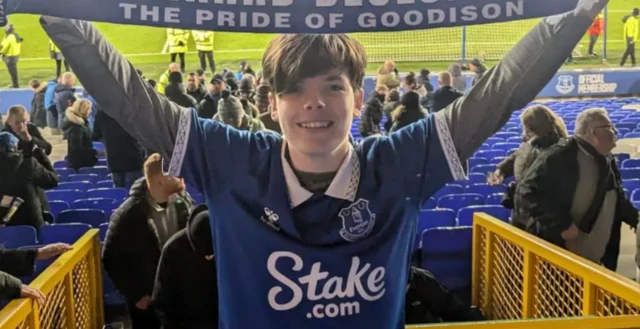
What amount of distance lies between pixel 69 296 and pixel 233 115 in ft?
3.64

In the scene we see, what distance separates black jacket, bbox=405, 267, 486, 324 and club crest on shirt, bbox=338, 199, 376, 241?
3.58 feet

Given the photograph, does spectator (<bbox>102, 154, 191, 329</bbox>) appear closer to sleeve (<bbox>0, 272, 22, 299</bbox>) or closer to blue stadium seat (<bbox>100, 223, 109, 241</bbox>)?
sleeve (<bbox>0, 272, 22, 299</bbox>)

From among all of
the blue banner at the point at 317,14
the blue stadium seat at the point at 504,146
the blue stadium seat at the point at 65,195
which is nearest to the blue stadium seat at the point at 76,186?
the blue stadium seat at the point at 65,195

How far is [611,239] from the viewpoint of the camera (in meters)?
3.66

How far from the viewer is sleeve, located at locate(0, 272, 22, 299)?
251 centimetres

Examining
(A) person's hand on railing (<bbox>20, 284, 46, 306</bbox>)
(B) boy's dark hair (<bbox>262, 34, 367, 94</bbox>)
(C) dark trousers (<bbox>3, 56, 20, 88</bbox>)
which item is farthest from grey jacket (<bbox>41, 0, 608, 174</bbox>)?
(C) dark trousers (<bbox>3, 56, 20, 88</bbox>)

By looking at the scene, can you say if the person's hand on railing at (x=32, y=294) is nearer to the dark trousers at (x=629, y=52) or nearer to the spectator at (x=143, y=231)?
the spectator at (x=143, y=231)

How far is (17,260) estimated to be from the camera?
10.1 feet

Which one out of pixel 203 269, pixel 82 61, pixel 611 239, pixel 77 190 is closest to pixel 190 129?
pixel 82 61

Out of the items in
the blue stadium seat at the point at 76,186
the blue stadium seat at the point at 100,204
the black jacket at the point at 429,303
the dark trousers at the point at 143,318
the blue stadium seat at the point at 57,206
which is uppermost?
the blue stadium seat at the point at 76,186

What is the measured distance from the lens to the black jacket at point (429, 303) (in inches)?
122

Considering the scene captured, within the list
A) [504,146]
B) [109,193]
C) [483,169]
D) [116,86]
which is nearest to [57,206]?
[109,193]

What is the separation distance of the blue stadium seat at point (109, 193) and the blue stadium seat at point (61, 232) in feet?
2.10

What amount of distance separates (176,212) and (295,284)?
4.68 ft
